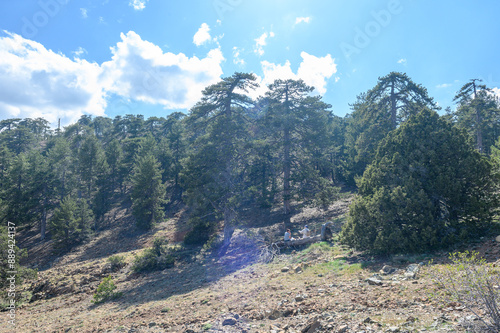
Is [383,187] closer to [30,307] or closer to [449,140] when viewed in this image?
[449,140]

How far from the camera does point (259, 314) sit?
7.77m

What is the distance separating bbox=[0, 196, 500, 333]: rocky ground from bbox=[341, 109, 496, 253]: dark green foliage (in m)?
0.79

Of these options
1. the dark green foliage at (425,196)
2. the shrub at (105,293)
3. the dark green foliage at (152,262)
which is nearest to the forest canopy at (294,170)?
the dark green foliage at (425,196)

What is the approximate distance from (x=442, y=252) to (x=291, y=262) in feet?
21.9

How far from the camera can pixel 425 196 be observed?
10.2 m

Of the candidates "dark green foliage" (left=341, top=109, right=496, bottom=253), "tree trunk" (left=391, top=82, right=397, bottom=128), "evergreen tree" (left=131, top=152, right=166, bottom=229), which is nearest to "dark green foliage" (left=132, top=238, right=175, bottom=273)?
"dark green foliage" (left=341, top=109, right=496, bottom=253)

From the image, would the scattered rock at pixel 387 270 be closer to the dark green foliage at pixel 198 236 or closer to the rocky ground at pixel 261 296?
the rocky ground at pixel 261 296

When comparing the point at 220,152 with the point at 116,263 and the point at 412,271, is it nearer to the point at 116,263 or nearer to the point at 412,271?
the point at 116,263

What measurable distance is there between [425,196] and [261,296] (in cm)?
731

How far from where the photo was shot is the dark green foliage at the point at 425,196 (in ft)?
32.6

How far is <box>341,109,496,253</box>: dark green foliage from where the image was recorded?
9.94m

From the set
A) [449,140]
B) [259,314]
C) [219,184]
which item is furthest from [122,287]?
[449,140]

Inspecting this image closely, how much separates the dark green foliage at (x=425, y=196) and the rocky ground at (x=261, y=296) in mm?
785

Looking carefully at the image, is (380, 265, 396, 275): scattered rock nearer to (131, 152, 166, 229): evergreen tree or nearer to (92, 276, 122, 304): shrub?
(92, 276, 122, 304): shrub
